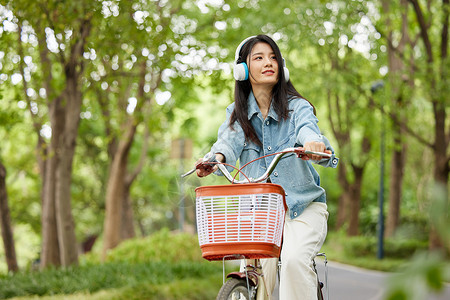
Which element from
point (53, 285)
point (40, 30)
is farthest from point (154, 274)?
point (40, 30)

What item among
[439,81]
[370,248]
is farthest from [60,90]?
[370,248]

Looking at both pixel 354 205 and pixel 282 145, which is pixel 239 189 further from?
pixel 354 205

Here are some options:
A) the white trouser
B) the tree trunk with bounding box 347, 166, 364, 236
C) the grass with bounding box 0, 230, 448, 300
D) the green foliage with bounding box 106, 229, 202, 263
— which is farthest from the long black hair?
the tree trunk with bounding box 347, 166, 364, 236

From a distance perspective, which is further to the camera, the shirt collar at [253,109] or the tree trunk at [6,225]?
the tree trunk at [6,225]

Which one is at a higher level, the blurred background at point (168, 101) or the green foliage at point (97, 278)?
the blurred background at point (168, 101)

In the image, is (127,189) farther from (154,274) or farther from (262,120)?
(262,120)

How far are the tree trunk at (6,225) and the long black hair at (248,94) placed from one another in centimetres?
766

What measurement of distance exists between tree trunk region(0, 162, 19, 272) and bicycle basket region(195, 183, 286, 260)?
27.3 feet

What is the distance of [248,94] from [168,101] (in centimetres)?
1379

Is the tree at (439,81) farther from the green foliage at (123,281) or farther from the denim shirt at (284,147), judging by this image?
the denim shirt at (284,147)

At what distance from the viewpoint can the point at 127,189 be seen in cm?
1956

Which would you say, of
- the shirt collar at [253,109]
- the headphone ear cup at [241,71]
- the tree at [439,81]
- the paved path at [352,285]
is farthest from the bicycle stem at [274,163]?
the tree at [439,81]

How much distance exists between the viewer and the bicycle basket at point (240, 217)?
2.92 metres

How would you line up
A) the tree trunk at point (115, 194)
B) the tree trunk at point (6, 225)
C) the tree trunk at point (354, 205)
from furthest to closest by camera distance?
the tree trunk at point (354, 205) → the tree trunk at point (115, 194) → the tree trunk at point (6, 225)
